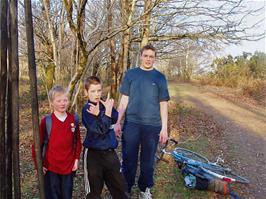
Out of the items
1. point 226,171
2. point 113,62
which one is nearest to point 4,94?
point 226,171

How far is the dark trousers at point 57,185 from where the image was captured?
3510mm

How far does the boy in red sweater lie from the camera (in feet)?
11.2

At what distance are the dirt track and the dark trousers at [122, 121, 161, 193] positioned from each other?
7.21 feet

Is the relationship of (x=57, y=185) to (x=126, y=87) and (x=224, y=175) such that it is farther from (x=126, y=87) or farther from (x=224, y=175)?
(x=224, y=175)

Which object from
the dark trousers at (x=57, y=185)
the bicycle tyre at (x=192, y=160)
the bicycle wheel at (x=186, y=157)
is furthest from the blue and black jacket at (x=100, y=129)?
the bicycle wheel at (x=186, y=157)

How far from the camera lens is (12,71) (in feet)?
9.48

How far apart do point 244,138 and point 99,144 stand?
844 centimetres

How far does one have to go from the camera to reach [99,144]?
3.52 metres

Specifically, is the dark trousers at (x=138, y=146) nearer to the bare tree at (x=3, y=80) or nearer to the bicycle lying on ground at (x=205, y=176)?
the bicycle lying on ground at (x=205, y=176)

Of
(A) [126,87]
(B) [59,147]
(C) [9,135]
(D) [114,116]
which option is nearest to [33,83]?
(C) [9,135]

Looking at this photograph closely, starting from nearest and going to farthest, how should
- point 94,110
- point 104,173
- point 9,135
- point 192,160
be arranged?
point 9,135 < point 94,110 < point 104,173 < point 192,160

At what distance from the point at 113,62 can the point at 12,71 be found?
13393 millimetres

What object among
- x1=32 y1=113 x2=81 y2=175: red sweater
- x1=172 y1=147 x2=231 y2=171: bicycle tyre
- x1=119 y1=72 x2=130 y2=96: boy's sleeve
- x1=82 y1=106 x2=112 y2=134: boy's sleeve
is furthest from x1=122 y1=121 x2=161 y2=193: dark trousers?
x1=172 y1=147 x2=231 y2=171: bicycle tyre

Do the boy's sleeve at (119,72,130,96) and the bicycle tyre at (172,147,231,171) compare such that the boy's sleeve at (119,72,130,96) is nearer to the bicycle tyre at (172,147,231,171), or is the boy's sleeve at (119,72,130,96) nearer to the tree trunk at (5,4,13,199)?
the tree trunk at (5,4,13,199)
